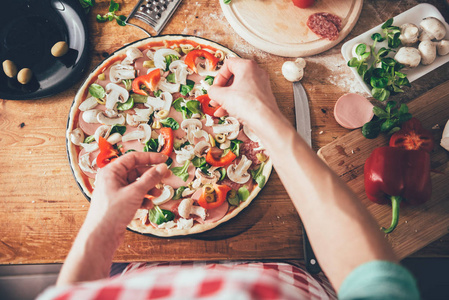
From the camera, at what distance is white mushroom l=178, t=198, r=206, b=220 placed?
4.29ft

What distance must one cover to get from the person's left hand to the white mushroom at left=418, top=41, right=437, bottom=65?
126cm

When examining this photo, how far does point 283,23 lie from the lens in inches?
59.8

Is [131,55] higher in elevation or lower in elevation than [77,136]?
higher

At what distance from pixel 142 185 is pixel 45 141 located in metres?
0.78

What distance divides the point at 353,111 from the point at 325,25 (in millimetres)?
453

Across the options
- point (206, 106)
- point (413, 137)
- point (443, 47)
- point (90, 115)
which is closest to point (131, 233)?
point (90, 115)

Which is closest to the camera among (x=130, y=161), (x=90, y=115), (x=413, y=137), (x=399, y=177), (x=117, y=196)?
(x=117, y=196)

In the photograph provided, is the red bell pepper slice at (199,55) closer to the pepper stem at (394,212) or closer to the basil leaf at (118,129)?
the basil leaf at (118,129)

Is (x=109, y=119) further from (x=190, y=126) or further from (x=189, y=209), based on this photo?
(x=189, y=209)

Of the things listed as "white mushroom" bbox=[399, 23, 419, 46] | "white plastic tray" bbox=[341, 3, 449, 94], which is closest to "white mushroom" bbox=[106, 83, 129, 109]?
"white plastic tray" bbox=[341, 3, 449, 94]

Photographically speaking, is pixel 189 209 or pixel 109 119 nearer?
pixel 189 209

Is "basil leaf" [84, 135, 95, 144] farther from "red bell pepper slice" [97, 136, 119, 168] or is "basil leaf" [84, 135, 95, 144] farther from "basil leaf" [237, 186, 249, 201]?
"basil leaf" [237, 186, 249, 201]

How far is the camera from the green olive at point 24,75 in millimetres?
1458

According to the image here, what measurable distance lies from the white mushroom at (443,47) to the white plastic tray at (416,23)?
0.03 meters
